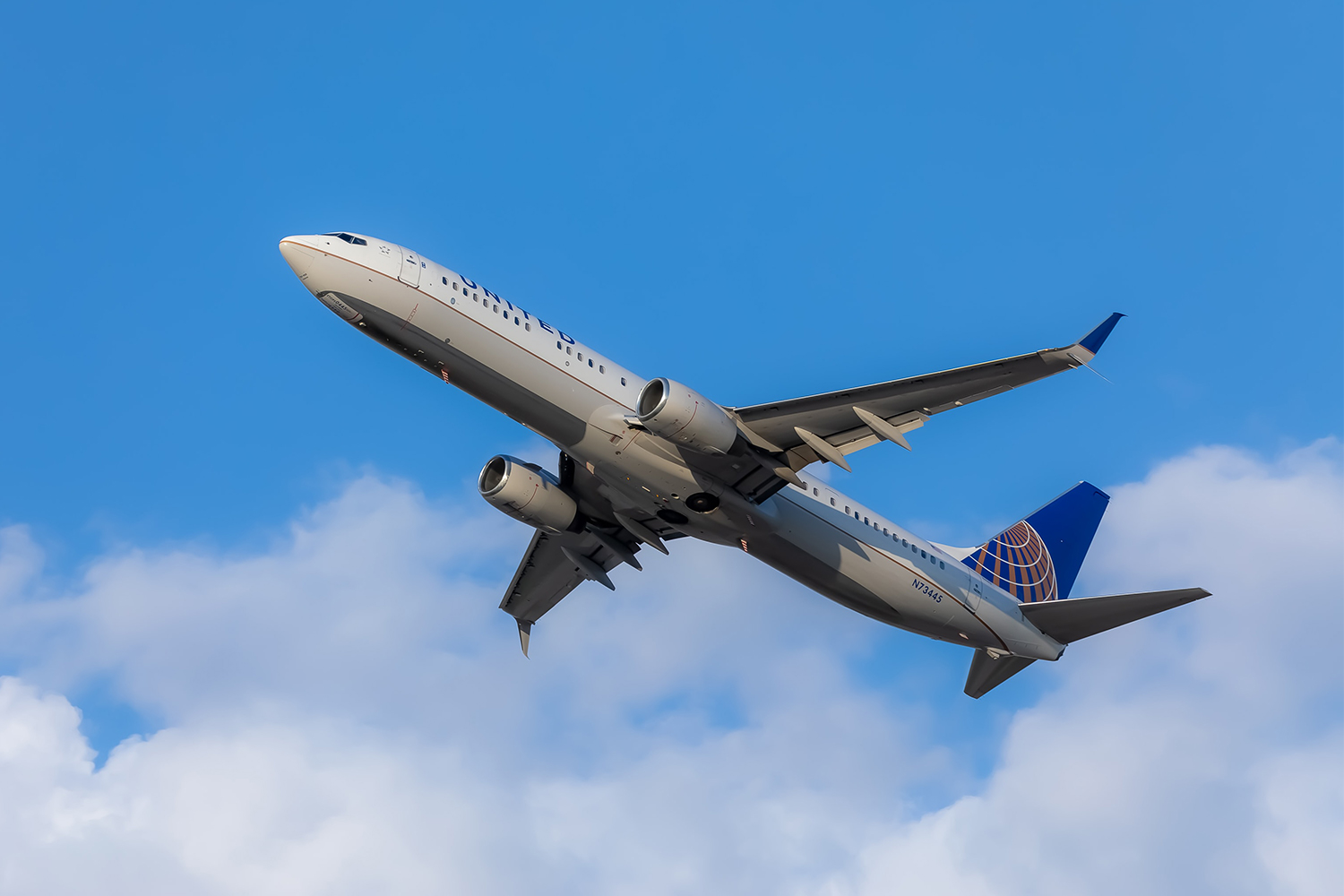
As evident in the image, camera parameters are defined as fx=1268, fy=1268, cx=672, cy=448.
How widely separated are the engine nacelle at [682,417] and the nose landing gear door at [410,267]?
6.14 meters

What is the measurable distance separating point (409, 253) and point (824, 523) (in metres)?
13.2

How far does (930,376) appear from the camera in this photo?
29438 mm

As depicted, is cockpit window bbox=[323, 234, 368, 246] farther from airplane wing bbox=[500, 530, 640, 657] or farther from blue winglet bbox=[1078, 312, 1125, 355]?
blue winglet bbox=[1078, 312, 1125, 355]

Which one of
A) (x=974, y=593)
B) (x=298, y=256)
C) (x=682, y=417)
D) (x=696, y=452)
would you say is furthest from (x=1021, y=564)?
(x=298, y=256)

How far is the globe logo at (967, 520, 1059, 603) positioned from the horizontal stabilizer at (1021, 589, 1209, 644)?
129 cm

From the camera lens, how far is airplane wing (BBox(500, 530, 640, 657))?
39.0 meters

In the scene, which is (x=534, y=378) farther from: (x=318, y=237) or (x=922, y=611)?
(x=922, y=611)

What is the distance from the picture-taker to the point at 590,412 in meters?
31.6

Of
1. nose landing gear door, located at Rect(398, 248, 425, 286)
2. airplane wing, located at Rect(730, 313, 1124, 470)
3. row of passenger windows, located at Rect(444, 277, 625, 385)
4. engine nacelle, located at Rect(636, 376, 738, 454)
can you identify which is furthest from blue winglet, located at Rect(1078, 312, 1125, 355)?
nose landing gear door, located at Rect(398, 248, 425, 286)

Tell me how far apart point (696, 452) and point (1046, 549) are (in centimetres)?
1707

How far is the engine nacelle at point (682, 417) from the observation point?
3008cm

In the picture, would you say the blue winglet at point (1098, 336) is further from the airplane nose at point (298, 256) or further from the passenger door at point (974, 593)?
the airplane nose at point (298, 256)

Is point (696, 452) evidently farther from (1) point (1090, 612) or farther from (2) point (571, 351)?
(1) point (1090, 612)

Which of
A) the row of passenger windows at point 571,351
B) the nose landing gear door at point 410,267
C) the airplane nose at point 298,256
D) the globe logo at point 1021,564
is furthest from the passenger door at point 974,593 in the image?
the airplane nose at point 298,256
